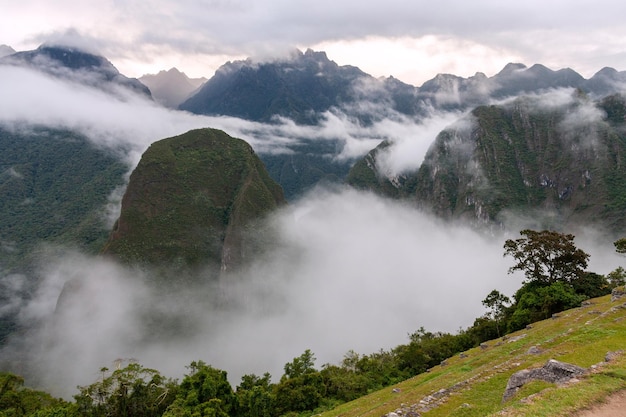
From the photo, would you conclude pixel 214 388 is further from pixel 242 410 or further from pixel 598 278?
pixel 598 278

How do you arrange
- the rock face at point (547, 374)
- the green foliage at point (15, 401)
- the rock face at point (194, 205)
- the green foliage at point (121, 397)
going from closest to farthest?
the rock face at point (547, 374) < the green foliage at point (15, 401) < the green foliage at point (121, 397) < the rock face at point (194, 205)

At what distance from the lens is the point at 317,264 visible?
196 m

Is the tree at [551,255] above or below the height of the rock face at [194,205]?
below

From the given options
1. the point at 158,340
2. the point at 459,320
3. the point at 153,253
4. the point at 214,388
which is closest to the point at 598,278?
the point at 214,388

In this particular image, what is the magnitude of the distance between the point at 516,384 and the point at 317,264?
183m

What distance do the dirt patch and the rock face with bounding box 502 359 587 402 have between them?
1.86 metres

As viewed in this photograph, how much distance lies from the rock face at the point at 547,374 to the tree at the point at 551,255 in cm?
3838

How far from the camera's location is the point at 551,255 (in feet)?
161

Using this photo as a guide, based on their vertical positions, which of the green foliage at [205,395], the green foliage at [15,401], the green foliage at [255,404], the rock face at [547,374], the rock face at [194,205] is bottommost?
the green foliage at [255,404]

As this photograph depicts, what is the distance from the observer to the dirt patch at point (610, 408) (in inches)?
406

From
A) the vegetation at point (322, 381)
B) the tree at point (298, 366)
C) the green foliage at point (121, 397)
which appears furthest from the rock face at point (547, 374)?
the tree at point (298, 366)

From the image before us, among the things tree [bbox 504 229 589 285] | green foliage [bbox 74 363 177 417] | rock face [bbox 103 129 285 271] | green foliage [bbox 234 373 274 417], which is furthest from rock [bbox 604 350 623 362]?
rock face [bbox 103 129 285 271]

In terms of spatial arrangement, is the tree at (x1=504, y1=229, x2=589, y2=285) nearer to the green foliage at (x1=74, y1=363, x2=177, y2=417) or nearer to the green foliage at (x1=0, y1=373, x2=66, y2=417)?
the green foliage at (x1=74, y1=363, x2=177, y2=417)

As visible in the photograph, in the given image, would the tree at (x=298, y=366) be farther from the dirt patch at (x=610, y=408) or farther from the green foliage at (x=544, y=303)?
the dirt patch at (x=610, y=408)
